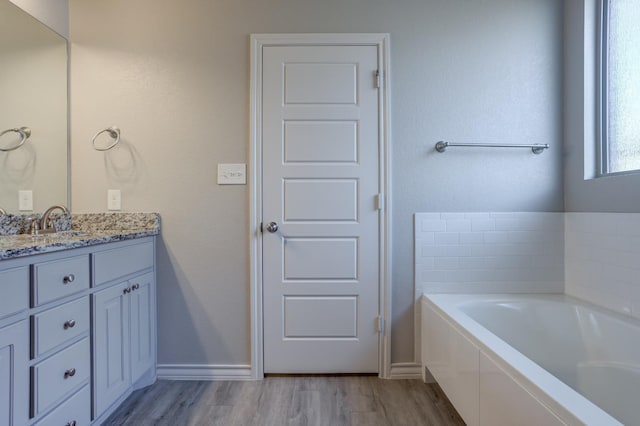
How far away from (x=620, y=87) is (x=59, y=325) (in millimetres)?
2950

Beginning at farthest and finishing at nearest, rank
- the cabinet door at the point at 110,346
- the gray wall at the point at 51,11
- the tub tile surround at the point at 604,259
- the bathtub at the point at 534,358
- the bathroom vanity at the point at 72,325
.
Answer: the gray wall at the point at 51,11 < the tub tile surround at the point at 604,259 < the cabinet door at the point at 110,346 < the bathroom vanity at the point at 72,325 < the bathtub at the point at 534,358

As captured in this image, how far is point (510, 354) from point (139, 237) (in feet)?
6.11

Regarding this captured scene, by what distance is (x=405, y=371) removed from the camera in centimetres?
201

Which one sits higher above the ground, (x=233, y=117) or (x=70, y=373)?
(x=233, y=117)

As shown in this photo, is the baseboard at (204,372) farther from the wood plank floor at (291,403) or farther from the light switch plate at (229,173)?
the light switch plate at (229,173)

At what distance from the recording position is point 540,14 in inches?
80.3

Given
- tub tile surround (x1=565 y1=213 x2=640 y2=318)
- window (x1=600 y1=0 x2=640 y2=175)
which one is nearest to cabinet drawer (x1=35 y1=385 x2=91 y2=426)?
tub tile surround (x1=565 y1=213 x2=640 y2=318)

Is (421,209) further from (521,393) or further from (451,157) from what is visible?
(521,393)

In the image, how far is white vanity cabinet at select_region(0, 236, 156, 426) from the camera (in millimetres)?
1084

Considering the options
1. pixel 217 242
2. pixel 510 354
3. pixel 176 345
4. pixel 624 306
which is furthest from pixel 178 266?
pixel 624 306

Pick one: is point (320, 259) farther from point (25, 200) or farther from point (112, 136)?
point (25, 200)

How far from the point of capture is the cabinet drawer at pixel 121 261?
1483 millimetres

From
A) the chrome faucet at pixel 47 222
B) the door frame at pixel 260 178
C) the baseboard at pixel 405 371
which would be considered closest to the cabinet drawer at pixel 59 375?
the chrome faucet at pixel 47 222

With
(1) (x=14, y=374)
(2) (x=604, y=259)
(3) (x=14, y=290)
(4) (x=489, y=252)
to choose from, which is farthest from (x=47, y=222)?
(2) (x=604, y=259)
